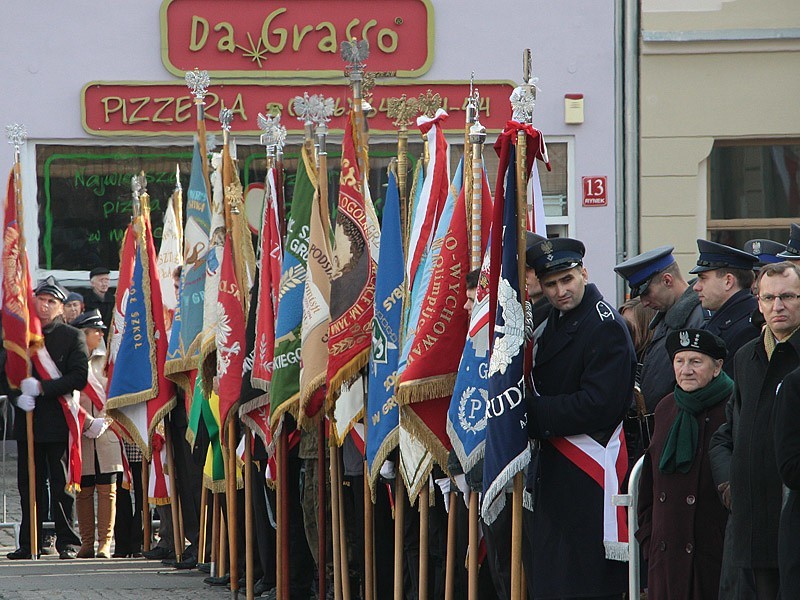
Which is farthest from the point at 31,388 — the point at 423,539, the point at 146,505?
the point at 423,539

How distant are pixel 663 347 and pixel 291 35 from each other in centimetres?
871

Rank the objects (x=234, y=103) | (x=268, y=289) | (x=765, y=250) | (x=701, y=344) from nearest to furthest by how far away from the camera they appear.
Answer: (x=701, y=344)
(x=765, y=250)
(x=268, y=289)
(x=234, y=103)

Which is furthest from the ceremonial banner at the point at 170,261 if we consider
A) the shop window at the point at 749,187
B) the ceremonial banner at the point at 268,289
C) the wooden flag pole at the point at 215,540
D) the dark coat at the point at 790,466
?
the dark coat at the point at 790,466

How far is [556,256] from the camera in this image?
19.8 feet

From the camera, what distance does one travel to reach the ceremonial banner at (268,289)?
833 centimetres

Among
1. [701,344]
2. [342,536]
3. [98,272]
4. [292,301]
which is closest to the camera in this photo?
[701,344]

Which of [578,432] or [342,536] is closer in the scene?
[578,432]

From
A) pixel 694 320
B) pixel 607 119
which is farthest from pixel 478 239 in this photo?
pixel 607 119

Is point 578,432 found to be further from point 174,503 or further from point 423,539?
point 174,503

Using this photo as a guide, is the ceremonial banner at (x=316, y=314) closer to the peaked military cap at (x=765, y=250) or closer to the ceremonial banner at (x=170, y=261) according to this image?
the peaked military cap at (x=765, y=250)

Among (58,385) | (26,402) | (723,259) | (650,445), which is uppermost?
(723,259)

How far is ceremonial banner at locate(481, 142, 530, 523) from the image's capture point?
234 inches

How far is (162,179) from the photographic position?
14.6m

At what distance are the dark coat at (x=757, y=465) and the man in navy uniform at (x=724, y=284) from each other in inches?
54.7
